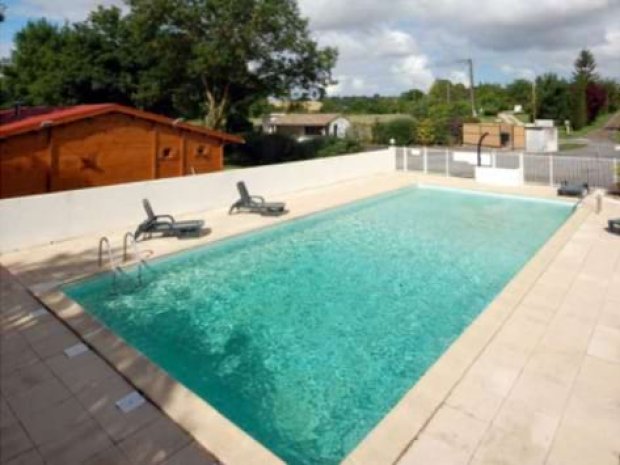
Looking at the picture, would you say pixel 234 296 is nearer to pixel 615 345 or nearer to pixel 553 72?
pixel 615 345

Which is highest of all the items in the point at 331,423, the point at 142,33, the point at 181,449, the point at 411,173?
the point at 142,33

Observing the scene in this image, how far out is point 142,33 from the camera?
81.9ft

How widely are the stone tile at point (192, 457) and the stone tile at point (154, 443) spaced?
62mm

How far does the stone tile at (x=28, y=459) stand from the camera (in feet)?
14.8

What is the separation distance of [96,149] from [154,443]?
1486 centimetres

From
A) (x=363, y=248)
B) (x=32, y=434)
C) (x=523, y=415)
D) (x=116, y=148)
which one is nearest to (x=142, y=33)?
(x=116, y=148)

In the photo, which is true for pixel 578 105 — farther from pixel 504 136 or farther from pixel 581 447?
pixel 581 447

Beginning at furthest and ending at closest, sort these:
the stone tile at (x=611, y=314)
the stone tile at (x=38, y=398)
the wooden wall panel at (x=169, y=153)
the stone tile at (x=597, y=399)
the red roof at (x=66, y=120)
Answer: the wooden wall panel at (x=169, y=153)
the red roof at (x=66, y=120)
the stone tile at (x=611, y=314)
the stone tile at (x=38, y=398)
the stone tile at (x=597, y=399)

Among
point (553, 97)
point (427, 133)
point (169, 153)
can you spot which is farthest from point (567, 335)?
point (553, 97)

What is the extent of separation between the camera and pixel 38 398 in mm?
5629

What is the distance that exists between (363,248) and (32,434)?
30.7ft

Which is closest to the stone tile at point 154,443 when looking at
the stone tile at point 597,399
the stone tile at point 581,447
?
the stone tile at point 581,447

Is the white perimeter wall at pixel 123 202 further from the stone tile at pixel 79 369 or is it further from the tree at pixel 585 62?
the tree at pixel 585 62

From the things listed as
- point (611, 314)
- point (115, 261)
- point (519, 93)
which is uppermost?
point (519, 93)
